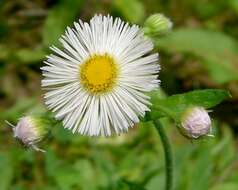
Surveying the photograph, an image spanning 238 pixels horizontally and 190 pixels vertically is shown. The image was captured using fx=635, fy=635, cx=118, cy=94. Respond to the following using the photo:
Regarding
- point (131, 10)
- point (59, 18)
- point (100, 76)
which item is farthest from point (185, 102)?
point (59, 18)

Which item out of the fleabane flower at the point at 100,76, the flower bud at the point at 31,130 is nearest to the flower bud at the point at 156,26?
the fleabane flower at the point at 100,76

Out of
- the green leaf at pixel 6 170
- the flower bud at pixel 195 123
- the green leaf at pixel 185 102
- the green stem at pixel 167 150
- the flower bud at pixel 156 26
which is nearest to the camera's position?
the flower bud at pixel 195 123

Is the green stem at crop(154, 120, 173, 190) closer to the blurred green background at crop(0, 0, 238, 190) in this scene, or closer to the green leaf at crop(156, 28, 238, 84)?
the blurred green background at crop(0, 0, 238, 190)

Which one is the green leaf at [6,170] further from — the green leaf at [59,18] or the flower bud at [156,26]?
the flower bud at [156,26]

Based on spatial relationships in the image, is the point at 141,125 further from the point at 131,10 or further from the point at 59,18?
the point at 59,18

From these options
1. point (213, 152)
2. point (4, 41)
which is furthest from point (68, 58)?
point (4, 41)

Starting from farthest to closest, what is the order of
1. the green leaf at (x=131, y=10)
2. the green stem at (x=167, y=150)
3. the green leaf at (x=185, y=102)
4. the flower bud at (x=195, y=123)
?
1. the green leaf at (x=131, y=10)
2. the green stem at (x=167, y=150)
3. the green leaf at (x=185, y=102)
4. the flower bud at (x=195, y=123)
